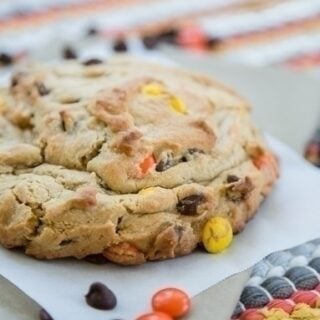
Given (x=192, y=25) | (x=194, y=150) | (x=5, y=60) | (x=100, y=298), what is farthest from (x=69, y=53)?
(x=100, y=298)

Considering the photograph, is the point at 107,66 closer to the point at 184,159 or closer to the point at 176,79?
the point at 176,79

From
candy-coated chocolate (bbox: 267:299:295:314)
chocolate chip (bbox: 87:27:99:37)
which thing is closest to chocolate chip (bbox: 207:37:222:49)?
chocolate chip (bbox: 87:27:99:37)

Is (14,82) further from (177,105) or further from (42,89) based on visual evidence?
(177,105)

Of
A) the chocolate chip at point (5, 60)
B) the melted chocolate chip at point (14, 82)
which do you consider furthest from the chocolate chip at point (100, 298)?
the chocolate chip at point (5, 60)

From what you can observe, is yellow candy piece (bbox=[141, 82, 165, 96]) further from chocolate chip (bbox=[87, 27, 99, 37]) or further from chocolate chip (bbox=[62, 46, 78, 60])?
chocolate chip (bbox=[87, 27, 99, 37])

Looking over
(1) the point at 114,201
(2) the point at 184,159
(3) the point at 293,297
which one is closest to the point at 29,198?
(1) the point at 114,201

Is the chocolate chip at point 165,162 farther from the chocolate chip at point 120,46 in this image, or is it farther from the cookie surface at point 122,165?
the chocolate chip at point 120,46
